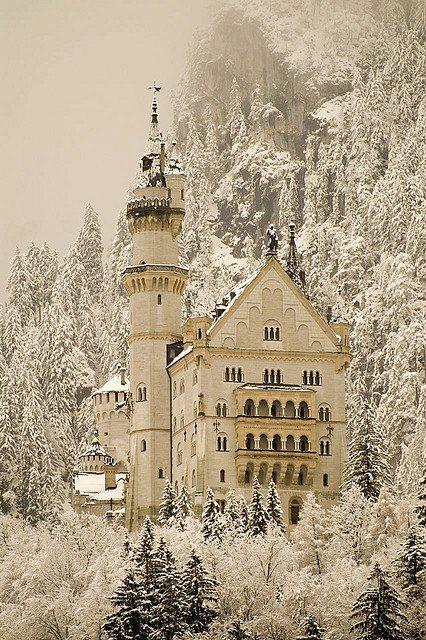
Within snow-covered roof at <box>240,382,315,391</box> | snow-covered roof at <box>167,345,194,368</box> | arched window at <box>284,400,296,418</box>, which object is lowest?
arched window at <box>284,400,296,418</box>

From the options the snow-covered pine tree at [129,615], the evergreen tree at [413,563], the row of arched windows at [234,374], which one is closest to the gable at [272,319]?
the row of arched windows at [234,374]

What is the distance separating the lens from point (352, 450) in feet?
578

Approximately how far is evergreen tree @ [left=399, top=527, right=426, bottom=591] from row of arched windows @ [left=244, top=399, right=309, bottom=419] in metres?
45.3

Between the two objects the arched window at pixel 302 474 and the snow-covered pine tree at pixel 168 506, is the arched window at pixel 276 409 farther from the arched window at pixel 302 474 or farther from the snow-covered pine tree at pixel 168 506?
the snow-covered pine tree at pixel 168 506

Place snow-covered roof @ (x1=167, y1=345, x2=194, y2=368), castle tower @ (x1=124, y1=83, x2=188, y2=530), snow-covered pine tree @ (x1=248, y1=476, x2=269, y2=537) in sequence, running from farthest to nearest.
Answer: castle tower @ (x1=124, y1=83, x2=188, y2=530), snow-covered roof @ (x1=167, y1=345, x2=194, y2=368), snow-covered pine tree @ (x1=248, y1=476, x2=269, y2=537)

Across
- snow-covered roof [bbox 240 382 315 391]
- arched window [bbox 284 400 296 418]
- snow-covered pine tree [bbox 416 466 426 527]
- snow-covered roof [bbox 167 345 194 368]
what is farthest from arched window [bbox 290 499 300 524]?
snow-covered pine tree [bbox 416 466 426 527]

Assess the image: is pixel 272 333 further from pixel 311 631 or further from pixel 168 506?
pixel 311 631

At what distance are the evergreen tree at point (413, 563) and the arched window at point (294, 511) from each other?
4373cm

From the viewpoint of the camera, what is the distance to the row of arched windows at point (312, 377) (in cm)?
17988

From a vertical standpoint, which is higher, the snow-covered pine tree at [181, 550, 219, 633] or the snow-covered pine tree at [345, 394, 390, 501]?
the snow-covered pine tree at [345, 394, 390, 501]

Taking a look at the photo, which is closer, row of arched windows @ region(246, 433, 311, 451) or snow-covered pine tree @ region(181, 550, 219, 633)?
snow-covered pine tree @ region(181, 550, 219, 633)

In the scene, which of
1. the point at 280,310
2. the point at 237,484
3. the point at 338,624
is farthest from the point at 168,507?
the point at 338,624

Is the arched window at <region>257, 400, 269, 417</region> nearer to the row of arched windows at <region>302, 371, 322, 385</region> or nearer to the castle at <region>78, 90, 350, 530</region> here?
the castle at <region>78, 90, 350, 530</region>

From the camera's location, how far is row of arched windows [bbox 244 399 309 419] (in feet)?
582
